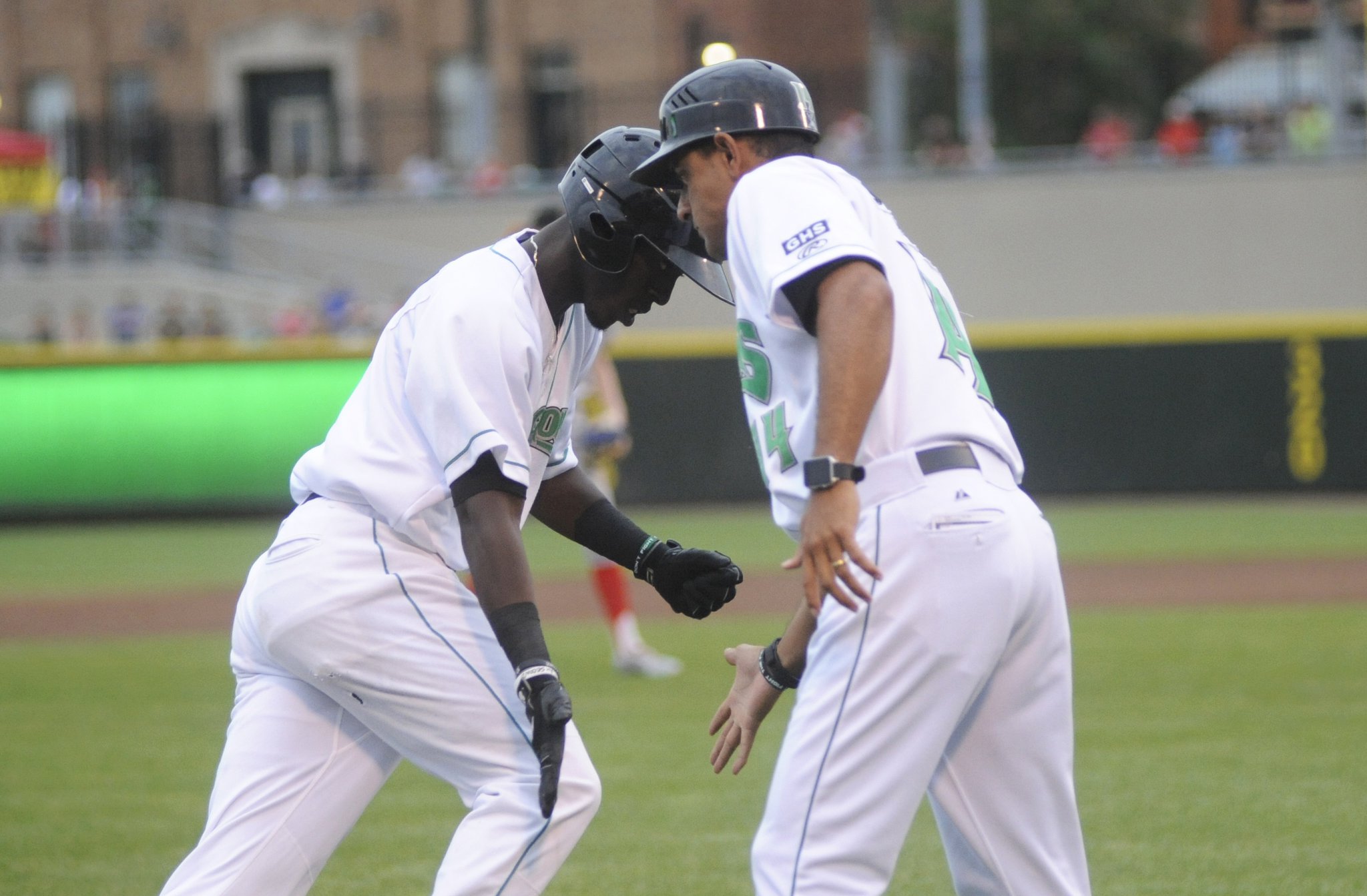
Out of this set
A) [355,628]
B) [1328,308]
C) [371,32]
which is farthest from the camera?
[371,32]

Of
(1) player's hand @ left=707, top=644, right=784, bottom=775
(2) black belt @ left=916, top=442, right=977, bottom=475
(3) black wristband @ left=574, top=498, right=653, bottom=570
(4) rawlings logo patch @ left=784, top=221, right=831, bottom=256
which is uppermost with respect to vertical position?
(4) rawlings logo patch @ left=784, top=221, right=831, bottom=256

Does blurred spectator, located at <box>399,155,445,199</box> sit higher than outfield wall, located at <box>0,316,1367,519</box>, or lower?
higher

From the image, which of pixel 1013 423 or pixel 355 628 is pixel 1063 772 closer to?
pixel 355 628

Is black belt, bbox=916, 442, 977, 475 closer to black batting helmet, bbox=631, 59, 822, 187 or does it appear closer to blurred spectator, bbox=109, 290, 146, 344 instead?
black batting helmet, bbox=631, 59, 822, 187

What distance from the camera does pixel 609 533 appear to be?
4113mm

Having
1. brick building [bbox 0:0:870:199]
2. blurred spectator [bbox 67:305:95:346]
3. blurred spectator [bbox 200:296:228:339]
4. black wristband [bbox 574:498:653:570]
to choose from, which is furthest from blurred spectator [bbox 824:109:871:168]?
black wristband [bbox 574:498:653:570]

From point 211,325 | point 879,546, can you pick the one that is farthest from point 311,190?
point 879,546

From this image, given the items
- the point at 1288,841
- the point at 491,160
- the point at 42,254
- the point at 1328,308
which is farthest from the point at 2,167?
the point at 1288,841

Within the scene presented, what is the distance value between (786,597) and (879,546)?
31.7 feet

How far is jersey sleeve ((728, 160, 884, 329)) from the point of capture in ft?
9.53

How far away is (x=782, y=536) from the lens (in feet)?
52.4

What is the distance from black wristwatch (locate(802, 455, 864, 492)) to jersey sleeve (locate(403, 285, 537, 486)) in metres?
0.74

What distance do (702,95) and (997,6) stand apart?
4201cm

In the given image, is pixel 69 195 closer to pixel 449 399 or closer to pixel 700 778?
pixel 700 778
